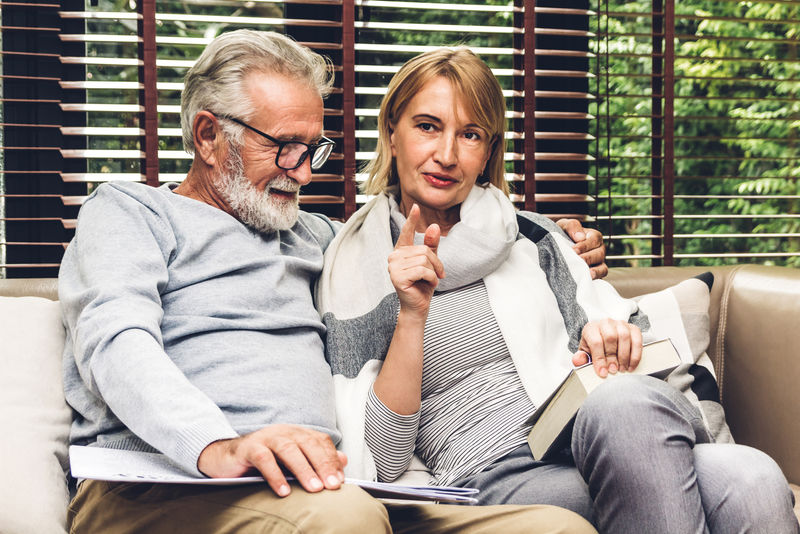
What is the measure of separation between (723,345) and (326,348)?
111cm

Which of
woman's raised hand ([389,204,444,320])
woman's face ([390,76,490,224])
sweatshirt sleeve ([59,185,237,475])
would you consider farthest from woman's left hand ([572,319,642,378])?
sweatshirt sleeve ([59,185,237,475])

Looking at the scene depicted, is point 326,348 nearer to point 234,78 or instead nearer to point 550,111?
point 234,78

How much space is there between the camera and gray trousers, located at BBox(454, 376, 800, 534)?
1.17 metres

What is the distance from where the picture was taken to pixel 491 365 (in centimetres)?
164

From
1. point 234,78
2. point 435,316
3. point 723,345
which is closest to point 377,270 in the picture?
point 435,316

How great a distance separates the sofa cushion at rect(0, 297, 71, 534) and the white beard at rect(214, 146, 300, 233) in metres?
0.43

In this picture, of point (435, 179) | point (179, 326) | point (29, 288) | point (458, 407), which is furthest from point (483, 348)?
point (29, 288)

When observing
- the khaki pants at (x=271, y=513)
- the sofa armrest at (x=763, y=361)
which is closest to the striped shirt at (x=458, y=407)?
the khaki pants at (x=271, y=513)

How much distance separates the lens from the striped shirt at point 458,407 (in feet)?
4.85

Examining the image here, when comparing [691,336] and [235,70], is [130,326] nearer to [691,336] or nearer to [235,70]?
[235,70]

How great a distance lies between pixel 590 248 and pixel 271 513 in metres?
1.18

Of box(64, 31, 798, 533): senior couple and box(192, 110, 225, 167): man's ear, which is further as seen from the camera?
box(192, 110, 225, 167): man's ear

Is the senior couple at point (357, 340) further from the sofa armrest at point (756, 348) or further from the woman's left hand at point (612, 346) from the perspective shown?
the sofa armrest at point (756, 348)

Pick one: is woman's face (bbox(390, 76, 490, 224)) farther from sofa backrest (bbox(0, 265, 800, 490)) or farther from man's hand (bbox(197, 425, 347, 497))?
man's hand (bbox(197, 425, 347, 497))
